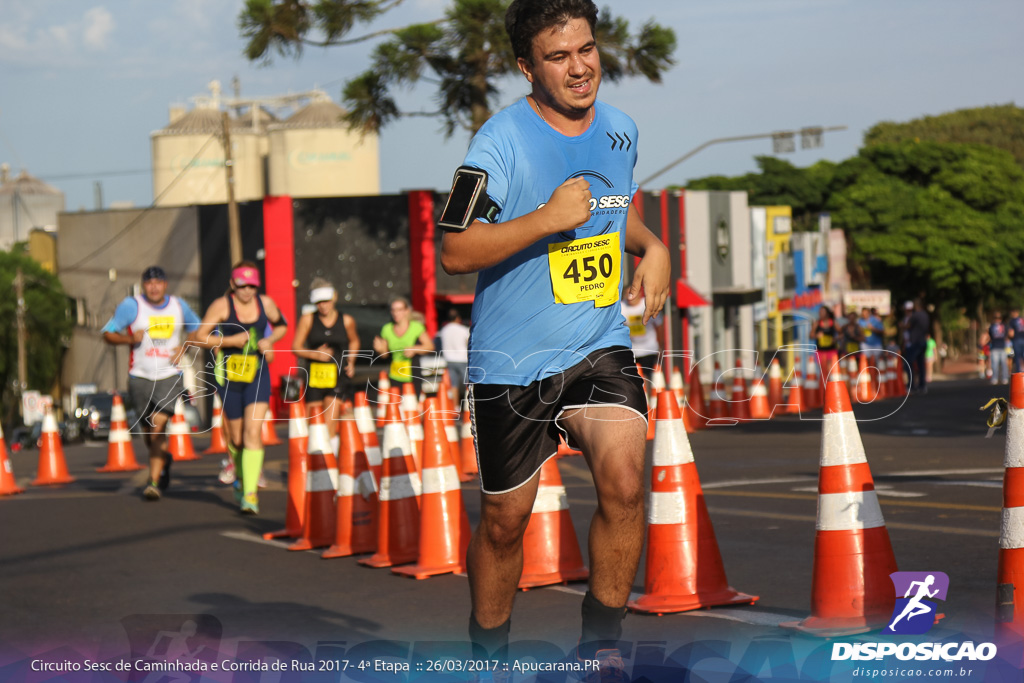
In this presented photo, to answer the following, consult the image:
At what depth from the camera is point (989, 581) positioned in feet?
17.9

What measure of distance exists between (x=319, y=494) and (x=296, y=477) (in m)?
0.80

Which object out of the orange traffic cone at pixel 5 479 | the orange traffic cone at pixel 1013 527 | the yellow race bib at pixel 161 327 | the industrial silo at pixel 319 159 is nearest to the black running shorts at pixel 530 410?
the orange traffic cone at pixel 1013 527

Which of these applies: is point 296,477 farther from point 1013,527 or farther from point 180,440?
point 180,440

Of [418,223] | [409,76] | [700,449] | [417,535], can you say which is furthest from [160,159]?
[417,535]

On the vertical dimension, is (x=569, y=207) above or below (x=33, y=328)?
below

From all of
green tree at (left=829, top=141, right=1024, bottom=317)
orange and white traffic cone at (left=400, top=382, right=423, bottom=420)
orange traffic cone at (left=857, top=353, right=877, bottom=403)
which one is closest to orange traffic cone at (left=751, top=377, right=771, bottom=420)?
orange traffic cone at (left=857, top=353, right=877, bottom=403)

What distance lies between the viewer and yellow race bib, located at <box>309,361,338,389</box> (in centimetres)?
1116

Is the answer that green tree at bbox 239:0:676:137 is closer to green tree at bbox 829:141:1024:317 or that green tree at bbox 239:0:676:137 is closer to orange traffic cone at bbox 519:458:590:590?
orange traffic cone at bbox 519:458:590:590

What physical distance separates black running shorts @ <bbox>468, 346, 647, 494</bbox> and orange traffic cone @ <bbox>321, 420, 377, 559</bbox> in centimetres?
396

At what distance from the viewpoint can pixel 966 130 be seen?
85750 millimetres

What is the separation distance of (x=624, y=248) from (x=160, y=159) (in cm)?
6864

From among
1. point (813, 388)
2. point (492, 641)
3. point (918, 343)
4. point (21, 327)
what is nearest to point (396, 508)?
point (492, 641)

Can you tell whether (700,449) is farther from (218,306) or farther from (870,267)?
(870,267)

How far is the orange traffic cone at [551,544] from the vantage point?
6305 millimetres
